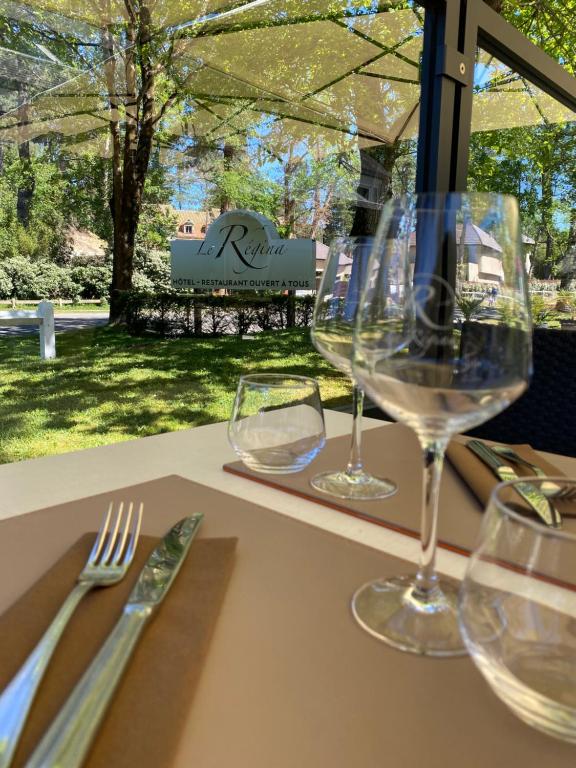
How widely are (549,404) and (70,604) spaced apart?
1337mm

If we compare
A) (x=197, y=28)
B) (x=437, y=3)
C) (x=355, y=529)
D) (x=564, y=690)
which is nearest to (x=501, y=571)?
(x=564, y=690)

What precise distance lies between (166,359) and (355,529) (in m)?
2.99

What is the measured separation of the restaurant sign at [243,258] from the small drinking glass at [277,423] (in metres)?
2.24

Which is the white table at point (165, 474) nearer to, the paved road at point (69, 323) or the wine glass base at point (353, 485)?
the wine glass base at point (353, 485)

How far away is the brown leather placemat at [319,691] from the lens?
12.7 inches

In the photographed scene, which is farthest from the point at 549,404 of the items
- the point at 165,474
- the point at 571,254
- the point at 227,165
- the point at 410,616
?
the point at 571,254

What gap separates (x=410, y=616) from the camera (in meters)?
0.46

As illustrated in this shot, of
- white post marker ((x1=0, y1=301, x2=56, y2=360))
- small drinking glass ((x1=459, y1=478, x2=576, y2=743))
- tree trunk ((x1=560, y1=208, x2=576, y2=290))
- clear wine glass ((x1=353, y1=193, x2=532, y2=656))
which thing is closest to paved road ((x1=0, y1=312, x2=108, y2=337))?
white post marker ((x1=0, y1=301, x2=56, y2=360))

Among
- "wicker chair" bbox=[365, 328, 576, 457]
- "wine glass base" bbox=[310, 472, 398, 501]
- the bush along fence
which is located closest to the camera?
"wine glass base" bbox=[310, 472, 398, 501]

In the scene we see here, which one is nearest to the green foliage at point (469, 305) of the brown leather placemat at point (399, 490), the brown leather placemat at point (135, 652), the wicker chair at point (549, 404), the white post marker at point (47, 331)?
the brown leather placemat at point (399, 490)

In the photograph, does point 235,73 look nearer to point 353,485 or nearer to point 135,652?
point 353,485

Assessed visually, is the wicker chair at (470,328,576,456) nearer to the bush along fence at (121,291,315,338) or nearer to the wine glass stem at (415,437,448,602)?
the wine glass stem at (415,437,448,602)

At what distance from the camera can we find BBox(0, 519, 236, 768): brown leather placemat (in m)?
0.32

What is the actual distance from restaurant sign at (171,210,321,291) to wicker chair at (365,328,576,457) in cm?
170
